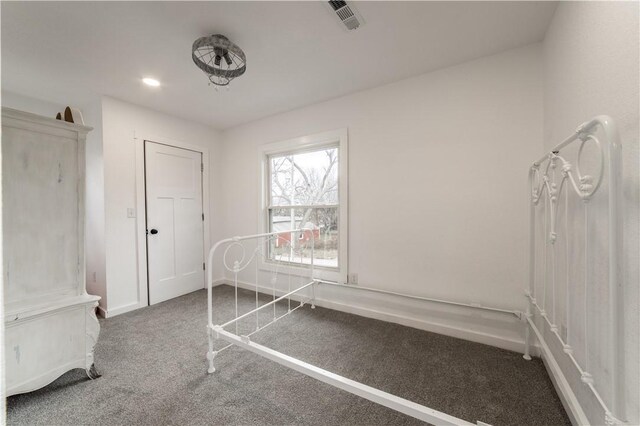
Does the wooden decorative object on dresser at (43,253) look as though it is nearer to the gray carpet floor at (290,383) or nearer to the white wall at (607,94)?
the gray carpet floor at (290,383)

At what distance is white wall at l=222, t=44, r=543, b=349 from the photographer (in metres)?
2.13

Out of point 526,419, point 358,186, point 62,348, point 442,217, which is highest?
point 358,186

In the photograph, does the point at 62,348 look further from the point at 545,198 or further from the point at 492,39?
the point at 492,39

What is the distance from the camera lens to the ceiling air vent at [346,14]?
1710 millimetres

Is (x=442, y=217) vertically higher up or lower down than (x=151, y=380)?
higher up

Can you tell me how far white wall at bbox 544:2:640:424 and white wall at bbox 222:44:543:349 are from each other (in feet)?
1.47

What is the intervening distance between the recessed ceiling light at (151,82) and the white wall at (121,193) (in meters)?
0.61

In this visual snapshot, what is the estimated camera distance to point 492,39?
2.02 m

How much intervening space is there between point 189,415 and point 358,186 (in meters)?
2.20

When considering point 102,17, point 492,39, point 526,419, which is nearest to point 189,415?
point 526,419

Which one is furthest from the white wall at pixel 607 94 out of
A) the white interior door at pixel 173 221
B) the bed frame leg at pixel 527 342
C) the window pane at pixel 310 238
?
the white interior door at pixel 173 221

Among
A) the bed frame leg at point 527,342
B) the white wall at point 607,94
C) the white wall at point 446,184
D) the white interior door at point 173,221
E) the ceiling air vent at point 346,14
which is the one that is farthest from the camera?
the white interior door at point 173,221

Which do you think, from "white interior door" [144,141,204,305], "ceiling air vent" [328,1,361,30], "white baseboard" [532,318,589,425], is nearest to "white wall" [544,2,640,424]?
"white baseboard" [532,318,589,425]

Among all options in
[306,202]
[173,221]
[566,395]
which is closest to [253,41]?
[306,202]
